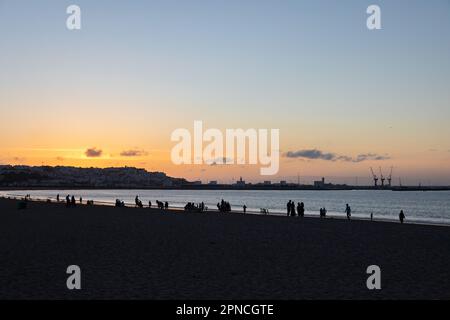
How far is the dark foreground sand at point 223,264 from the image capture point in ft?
42.0

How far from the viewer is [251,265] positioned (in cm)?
1712

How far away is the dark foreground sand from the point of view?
12.8 metres

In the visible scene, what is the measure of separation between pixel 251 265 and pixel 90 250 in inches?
282

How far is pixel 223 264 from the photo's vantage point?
17.2 meters

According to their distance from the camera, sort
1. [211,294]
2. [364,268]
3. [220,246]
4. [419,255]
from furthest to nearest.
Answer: [220,246] < [419,255] < [364,268] < [211,294]

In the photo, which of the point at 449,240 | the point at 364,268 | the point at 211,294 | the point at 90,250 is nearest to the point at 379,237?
the point at 449,240

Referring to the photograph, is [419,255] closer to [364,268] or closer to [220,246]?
[364,268]

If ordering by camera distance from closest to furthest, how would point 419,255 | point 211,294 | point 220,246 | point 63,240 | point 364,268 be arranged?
point 211,294, point 364,268, point 419,255, point 220,246, point 63,240

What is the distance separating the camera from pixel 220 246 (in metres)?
22.5
